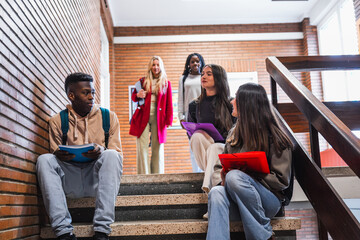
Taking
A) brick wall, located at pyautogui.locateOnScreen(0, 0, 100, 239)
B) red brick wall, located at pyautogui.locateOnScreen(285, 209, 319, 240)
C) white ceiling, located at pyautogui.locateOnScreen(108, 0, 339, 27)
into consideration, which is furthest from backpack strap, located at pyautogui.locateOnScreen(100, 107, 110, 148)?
red brick wall, located at pyautogui.locateOnScreen(285, 209, 319, 240)

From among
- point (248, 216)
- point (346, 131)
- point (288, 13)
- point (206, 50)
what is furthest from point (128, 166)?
point (346, 131)

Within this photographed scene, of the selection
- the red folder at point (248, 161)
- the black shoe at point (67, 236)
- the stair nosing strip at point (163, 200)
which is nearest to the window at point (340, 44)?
the stair nosing strip at point (163, 200)

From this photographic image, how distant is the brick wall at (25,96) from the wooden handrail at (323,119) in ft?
5.53

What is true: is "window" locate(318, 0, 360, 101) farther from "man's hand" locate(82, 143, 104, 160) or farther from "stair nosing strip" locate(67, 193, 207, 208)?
"man's hand" locate(82, 143, 104, 160)

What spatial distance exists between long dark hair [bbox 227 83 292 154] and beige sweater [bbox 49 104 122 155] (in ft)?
3.27

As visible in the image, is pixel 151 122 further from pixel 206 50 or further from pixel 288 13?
pixel 288 13

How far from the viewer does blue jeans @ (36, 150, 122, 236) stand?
2.50m

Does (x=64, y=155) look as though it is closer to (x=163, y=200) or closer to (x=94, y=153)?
(x=94, y=153)

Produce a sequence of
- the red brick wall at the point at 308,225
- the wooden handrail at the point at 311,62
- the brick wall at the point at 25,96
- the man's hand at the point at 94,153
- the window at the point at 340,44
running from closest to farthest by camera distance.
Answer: the brick wall at the point at 25,96, the man's hand at the point at 94,153, the wooden handrail at the point at 311,62, the window at the point at 340,44, the red brick wall at the point at 308,225

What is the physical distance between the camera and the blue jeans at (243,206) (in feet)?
7.50

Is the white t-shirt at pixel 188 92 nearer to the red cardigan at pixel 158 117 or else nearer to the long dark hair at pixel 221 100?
the red cardigan at pixel 158 117

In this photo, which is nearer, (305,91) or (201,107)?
(305,91)

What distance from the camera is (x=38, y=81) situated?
290cm

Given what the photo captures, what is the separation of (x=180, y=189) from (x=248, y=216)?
1144 millimetres
